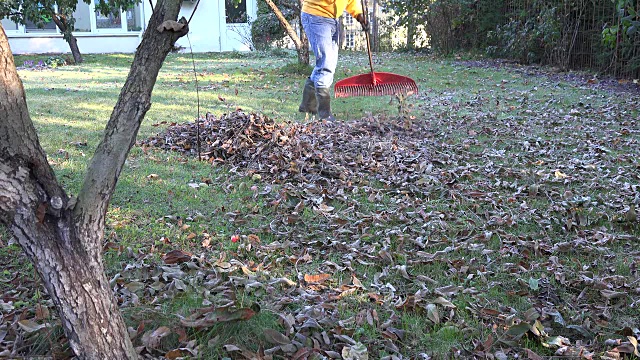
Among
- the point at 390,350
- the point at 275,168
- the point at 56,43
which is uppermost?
the point at 56,43

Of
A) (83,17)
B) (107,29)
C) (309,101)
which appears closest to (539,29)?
(309,101)

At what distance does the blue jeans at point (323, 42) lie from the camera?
6.82 meters

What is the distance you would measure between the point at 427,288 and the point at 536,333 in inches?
25.0

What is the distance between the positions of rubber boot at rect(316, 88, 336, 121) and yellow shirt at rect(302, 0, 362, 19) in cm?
87

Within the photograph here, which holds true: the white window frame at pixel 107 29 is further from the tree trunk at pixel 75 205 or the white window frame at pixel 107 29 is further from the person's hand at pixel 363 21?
the tree trunk at pixel 75 205

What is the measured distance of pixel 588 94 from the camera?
8852 mm

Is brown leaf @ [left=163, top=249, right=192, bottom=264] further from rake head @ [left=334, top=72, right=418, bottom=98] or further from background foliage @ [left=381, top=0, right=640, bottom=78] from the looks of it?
background foliage @ [left=381, top=0, right=640, bottom=78]

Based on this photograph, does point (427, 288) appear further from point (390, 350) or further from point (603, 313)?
point (603, 313)

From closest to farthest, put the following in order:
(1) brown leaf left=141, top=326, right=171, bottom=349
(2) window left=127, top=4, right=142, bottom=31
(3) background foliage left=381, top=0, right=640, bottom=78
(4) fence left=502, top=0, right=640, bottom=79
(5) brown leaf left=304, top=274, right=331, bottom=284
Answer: (1) brown leaf left=141, top=326, right=171, bottom=349 < (5) brown leaf left=304, top=274, right=331, bottom=284 < (3) background foliage left=381, top=0, right=640, bottom=78 < (4) fence left=502, top=0, right=640, bottom=79 < (2) window left=127, top=4, right=142, bottom=31

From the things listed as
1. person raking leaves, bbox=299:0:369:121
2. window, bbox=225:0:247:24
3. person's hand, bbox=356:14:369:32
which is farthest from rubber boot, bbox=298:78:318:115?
window, bbox=225:0:247:24

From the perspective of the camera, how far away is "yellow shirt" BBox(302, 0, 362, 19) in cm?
677

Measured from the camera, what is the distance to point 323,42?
684 centimetres

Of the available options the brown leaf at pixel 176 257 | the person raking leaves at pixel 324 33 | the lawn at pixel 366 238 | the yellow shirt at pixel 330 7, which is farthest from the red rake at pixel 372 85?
the brown leaf at pixel 176 257

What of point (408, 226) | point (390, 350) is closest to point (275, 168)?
point (408, 226)
